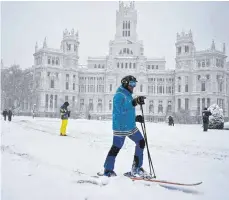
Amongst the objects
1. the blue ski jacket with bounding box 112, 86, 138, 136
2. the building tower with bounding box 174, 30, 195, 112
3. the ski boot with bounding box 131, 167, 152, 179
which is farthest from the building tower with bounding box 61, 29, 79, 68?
the ski boot with bounding box 131, 167, 152, 179

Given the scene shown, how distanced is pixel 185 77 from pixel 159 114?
1067cm

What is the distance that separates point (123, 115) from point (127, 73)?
190ft

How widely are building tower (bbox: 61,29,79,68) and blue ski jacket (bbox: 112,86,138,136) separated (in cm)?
5846

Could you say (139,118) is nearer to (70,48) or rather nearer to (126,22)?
(70,48)

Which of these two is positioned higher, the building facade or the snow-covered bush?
the building facade

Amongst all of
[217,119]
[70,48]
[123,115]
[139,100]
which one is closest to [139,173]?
[123,115]

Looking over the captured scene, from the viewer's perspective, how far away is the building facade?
55062mm

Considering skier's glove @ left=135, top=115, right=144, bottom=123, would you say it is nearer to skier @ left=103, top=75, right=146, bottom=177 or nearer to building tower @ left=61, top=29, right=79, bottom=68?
skier @ left=103, top=75, right=146, bottom=177

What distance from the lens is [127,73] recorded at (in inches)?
2420

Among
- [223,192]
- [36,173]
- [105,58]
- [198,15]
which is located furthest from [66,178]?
[105,58]

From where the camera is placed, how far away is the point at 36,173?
3.98 m

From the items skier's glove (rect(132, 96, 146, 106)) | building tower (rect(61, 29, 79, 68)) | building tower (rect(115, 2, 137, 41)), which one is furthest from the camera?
building tower (rect(115, 2, 137, 41))

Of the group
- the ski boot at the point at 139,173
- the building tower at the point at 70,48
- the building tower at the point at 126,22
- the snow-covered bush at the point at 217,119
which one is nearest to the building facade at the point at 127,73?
the building tower at the point at 70,48

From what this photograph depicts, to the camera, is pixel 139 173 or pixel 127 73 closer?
pixel 139 173
